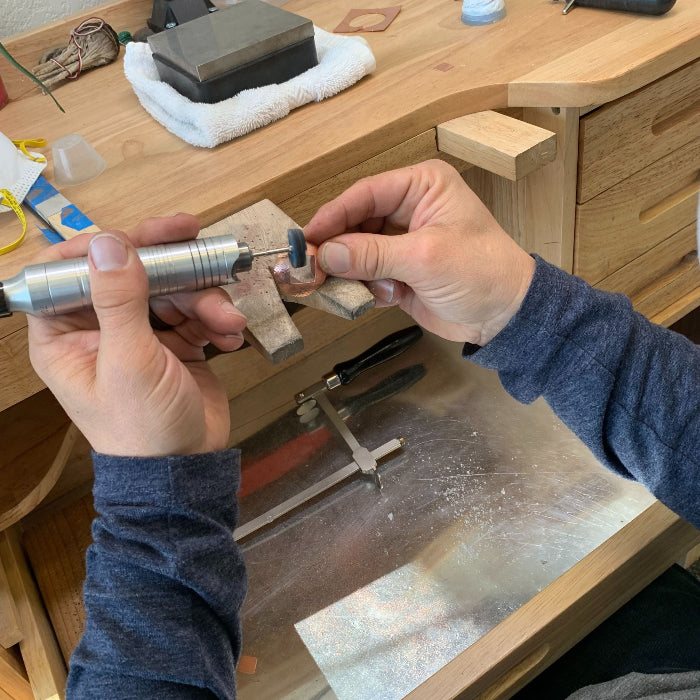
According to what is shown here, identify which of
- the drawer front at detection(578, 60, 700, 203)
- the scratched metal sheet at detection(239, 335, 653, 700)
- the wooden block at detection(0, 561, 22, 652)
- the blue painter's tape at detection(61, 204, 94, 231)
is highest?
the blue painter's tape at detection(61, 204, 94, 231)

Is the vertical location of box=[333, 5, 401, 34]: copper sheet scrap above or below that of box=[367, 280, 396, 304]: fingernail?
above

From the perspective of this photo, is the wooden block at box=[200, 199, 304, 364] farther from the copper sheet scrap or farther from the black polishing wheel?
the copper sheet scrap

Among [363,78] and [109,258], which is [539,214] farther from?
[109,258]

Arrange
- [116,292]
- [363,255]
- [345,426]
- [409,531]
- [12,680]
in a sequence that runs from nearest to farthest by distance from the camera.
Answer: [116,292]
[363,255]
[12,680]
[409,531]
[345,426]

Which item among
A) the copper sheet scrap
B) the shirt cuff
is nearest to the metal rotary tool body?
the shirt cuff

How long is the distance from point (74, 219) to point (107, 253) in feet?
0.67

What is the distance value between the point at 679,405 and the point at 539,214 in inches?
11.9

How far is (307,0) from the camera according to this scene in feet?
3.15

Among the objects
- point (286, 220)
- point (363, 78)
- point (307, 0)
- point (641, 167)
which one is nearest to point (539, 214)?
point (641, 167)

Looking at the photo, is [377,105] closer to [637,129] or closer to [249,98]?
[249,98]

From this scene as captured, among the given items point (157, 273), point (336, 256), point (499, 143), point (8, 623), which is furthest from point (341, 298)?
point (8, 623)

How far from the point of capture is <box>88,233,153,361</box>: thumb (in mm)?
429

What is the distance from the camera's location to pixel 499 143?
643mm

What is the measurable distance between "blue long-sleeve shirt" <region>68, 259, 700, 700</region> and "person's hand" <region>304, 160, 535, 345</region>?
21mm
